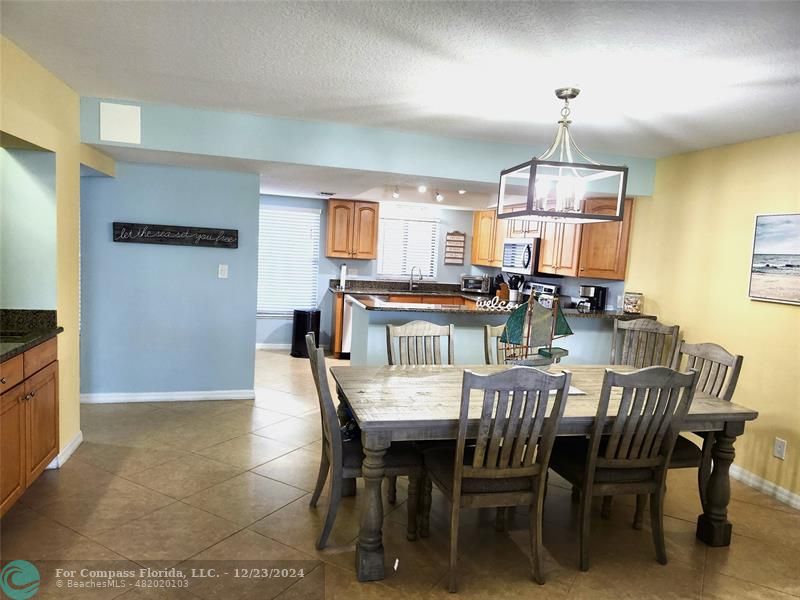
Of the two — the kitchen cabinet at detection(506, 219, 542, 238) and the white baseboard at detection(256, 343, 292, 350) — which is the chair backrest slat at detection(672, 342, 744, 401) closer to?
the kitchen cabinet at detection(506, 219, 542, 238)

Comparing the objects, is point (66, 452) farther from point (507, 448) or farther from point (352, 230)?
point (352, 230)

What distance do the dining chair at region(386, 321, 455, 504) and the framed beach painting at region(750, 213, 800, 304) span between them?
2.09 m

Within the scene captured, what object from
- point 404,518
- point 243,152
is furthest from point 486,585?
point 243,152

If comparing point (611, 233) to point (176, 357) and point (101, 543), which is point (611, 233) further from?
point (101, 543)

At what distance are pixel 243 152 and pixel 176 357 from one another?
1.99 meters

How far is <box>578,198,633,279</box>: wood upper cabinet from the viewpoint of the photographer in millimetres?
4793

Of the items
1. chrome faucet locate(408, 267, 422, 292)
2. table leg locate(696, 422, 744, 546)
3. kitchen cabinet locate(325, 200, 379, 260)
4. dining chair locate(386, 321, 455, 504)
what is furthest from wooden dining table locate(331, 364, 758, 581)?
chrome faucet locate(408, 267, 422, 292)

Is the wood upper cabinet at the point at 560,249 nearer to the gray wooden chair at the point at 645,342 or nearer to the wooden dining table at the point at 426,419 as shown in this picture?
the gray wooden chair at the point at 645,342

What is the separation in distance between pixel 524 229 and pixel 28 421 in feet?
16.8

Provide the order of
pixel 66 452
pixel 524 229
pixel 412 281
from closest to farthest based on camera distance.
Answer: pixel 66 452, pixel 524 229, pixel 412 281

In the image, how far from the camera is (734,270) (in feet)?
12.4

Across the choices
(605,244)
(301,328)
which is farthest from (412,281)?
(605,244)

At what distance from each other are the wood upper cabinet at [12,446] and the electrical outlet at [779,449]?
4.38m

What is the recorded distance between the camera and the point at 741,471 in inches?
146
